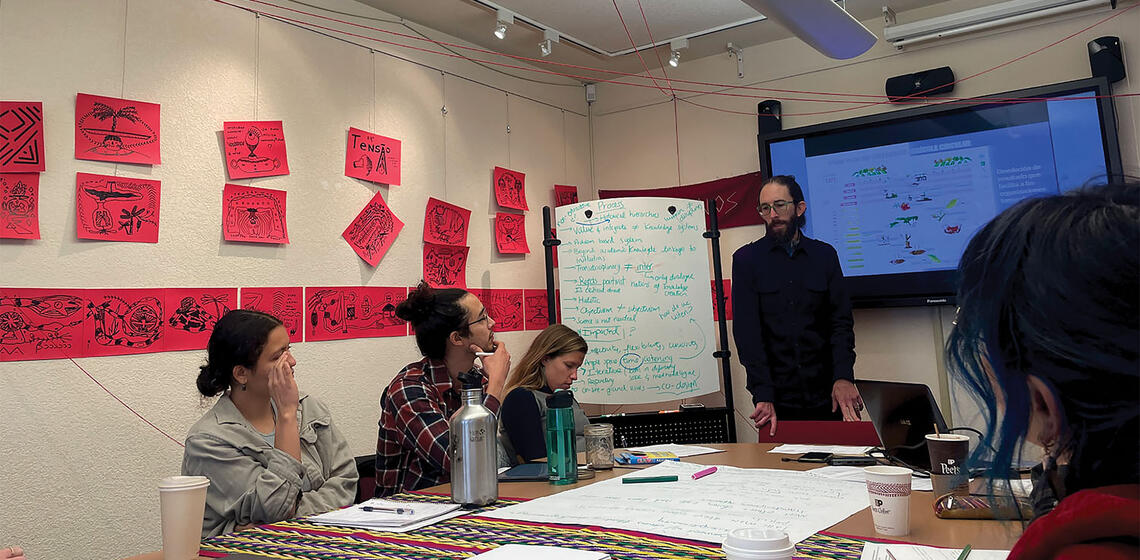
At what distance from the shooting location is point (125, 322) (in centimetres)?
225

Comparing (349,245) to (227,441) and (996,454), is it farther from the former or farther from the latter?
(996,454)

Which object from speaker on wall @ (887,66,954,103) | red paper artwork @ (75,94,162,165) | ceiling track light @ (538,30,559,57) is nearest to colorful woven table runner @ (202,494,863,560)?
red paper artwork @ (75,94,162,165)

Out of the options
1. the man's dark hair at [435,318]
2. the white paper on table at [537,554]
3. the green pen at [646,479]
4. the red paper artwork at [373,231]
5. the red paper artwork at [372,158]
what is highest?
the red paper artwork at [372,158]

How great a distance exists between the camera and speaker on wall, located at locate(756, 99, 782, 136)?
366 centimetres

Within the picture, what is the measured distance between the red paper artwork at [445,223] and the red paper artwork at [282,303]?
0.67 meters

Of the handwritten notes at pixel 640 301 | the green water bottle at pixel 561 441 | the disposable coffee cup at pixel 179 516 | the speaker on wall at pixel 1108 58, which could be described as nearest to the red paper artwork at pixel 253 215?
the handwritten notes at pixel 640 301

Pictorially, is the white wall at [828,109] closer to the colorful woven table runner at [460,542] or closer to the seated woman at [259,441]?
the colorful woven table runner at [460,542]

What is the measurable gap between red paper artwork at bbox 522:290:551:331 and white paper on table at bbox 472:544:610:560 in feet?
8.86

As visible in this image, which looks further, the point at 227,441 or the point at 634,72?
the point at 634,72

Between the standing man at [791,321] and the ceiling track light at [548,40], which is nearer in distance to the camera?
the standing man at [791,321]

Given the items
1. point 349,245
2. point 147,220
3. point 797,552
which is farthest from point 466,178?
point 797,552

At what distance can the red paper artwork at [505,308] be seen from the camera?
11.6 feet

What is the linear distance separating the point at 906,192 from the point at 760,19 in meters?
1.04

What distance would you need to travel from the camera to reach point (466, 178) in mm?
3461
